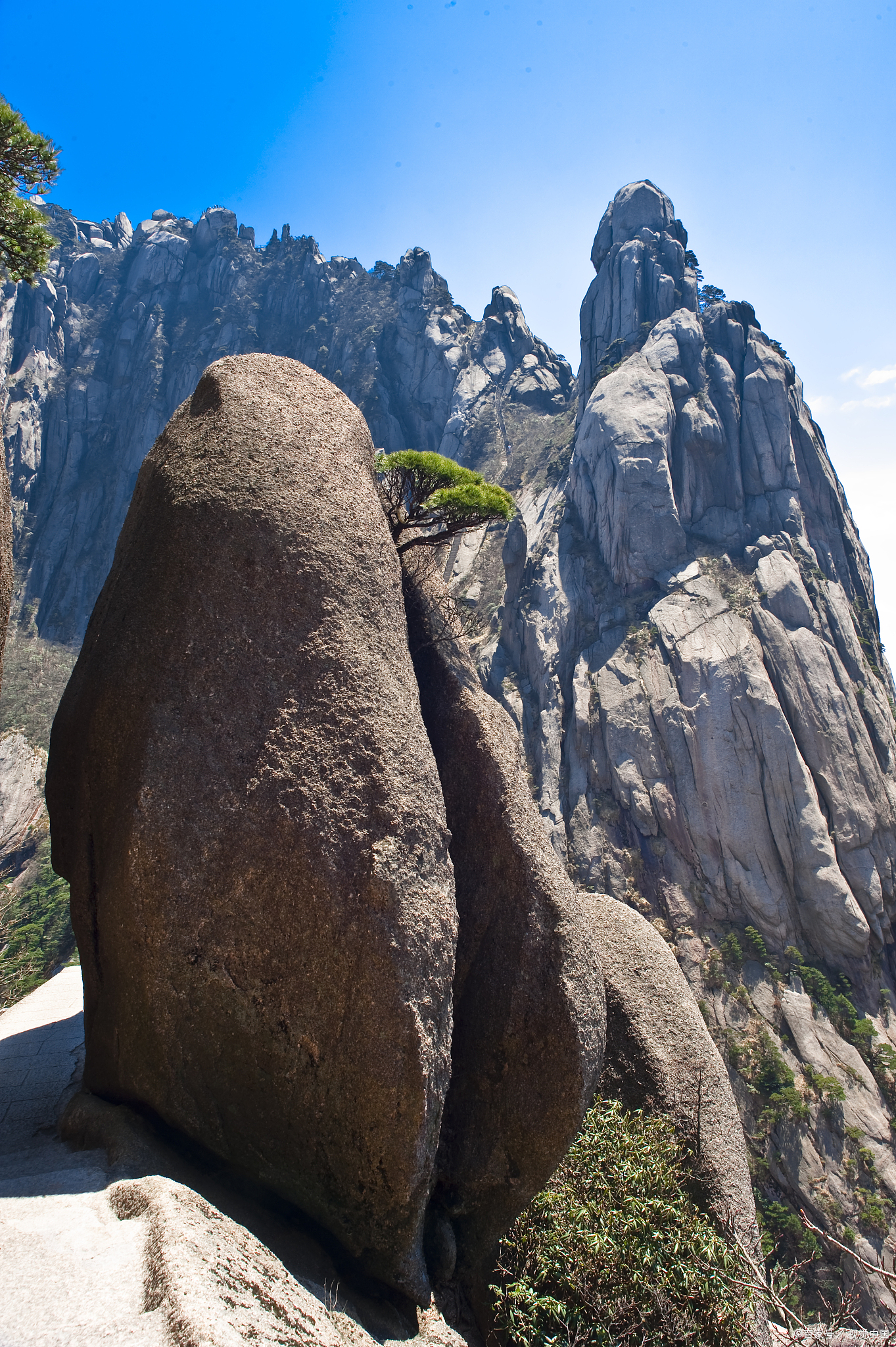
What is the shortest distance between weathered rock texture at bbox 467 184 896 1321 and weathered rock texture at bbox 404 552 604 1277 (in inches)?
1210

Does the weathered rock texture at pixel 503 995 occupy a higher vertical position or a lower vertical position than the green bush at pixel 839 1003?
higher

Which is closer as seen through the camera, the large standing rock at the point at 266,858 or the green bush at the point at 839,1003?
the large standing rock at the point at 266,858

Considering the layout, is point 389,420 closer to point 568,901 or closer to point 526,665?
point 526,665

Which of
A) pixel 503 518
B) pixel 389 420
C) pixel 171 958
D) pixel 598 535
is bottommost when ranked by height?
pixel 171 958

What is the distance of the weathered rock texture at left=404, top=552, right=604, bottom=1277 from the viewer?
629 cm

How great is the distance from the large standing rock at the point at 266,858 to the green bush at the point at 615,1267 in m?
1.38

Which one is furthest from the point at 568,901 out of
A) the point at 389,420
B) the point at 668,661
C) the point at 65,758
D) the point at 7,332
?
the point at 7,332

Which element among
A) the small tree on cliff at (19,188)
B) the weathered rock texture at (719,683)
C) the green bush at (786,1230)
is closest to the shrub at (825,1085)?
the weathered rock texture at (719,683)

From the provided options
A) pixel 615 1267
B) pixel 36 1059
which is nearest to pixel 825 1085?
pixel 615 1267

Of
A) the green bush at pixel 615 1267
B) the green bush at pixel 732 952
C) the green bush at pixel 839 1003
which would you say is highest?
the green bush at pixel 615 1267

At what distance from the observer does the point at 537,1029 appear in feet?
21.5

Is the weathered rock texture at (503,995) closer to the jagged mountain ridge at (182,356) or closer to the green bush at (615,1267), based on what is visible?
the green bush at (615,1267)

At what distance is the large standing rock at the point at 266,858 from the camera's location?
4.98 m

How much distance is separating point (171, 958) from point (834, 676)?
4662cm
